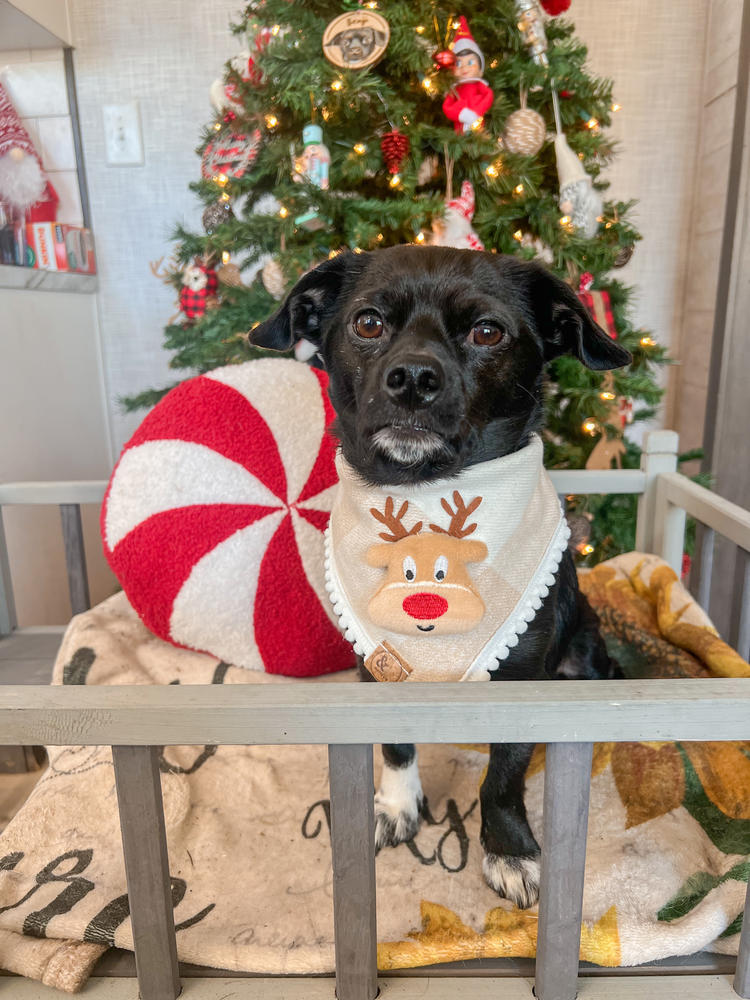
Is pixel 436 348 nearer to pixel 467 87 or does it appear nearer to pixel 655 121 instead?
pixel 467 87

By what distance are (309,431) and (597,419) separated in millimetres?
794

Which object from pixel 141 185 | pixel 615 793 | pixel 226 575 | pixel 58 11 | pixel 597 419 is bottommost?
pixel 615 793

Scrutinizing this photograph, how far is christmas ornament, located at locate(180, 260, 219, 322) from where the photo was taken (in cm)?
181

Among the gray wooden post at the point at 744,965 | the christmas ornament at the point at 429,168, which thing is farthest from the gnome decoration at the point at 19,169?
the gray wooden post at the point at 744,965

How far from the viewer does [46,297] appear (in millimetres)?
2143

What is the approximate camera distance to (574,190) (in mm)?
1586

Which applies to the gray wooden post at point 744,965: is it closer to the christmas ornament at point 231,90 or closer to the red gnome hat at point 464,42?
the red gnome hat at point 464,42

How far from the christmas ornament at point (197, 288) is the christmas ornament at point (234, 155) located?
22cm

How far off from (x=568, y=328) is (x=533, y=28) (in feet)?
3.51

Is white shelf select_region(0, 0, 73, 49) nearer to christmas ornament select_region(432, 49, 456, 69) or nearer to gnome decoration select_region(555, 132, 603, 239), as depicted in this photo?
christmas ornament select_region(432, 49, 456, 69)

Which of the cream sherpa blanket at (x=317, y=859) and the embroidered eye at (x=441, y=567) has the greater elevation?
the embroidered eye at (x=441, y=567)

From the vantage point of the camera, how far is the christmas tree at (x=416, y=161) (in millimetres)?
1556

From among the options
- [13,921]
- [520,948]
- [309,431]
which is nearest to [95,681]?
[13,921]

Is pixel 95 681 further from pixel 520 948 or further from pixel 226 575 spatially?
pixel 520 948
